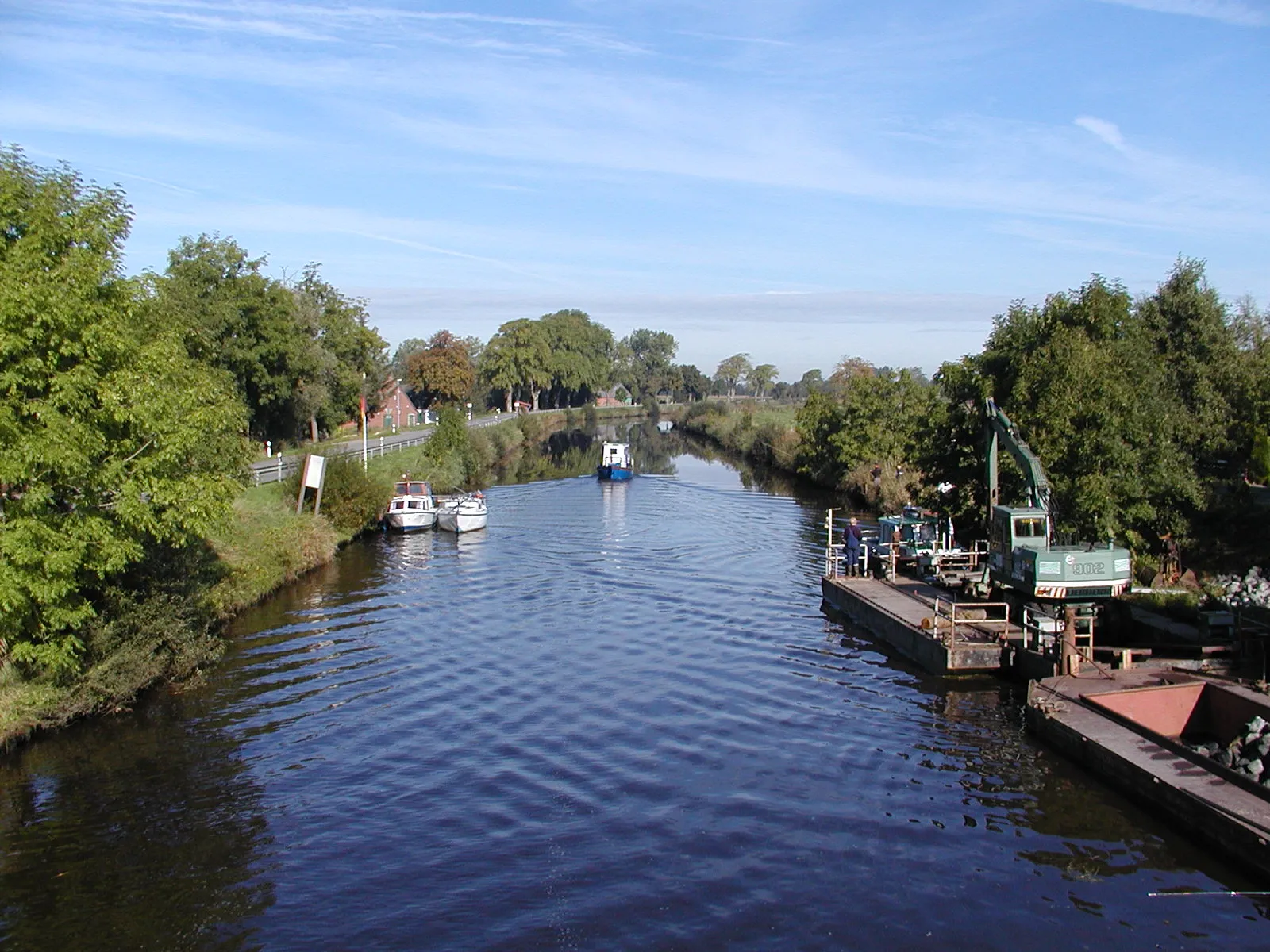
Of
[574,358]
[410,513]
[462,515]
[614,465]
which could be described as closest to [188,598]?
[462,515]

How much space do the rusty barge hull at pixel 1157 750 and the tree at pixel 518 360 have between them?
11353cm

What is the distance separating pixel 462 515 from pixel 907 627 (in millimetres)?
24633

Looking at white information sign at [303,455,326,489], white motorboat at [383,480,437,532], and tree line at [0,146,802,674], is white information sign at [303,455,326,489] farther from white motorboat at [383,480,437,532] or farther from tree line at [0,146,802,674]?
tree line at [0,146,802,674]

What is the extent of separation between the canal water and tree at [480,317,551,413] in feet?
341

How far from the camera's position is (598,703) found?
22.4 metres

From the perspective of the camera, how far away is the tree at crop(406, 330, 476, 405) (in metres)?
110

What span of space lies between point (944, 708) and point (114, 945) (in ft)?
53.5

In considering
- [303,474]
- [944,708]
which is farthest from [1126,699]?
[303,474]

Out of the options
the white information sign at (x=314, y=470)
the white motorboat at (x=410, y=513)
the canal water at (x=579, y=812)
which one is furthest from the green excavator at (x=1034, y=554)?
the white motorboat at (x=410, y=513)

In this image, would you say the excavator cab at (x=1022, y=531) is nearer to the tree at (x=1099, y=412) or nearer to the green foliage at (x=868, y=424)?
the tree at (x=1099, y=412)

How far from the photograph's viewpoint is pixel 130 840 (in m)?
15.9

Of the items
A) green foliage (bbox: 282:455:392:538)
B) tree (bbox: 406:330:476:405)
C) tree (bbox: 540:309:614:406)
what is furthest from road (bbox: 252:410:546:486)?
tree (bbox: 540:309:614:406)

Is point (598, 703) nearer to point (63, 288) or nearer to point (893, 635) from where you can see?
point (893, 635)

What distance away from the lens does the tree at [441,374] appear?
110m
